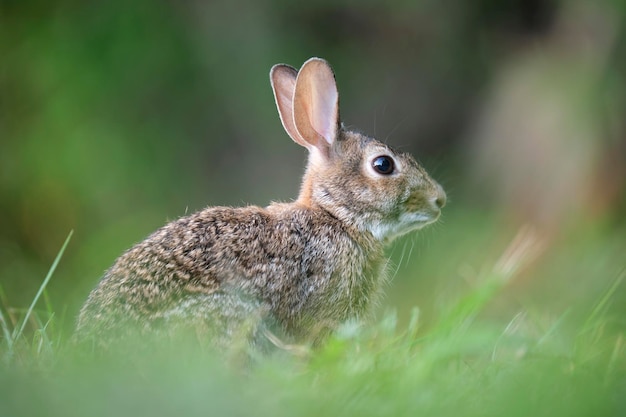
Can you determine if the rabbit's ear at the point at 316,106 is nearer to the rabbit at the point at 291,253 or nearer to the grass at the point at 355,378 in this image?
the rabbit at the point at 291,253

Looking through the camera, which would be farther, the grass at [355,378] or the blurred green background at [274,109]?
the blurred green background at [274,109]

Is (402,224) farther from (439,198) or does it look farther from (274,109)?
(274,109)

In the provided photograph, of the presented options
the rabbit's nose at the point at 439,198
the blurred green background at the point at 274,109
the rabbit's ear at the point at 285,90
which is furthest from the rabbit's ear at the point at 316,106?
the blurred green background at the point at 274,109

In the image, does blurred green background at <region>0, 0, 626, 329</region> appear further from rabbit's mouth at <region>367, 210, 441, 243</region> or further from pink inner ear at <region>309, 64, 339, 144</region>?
pink inner ear at <region>309, 64, 339, 144</region>

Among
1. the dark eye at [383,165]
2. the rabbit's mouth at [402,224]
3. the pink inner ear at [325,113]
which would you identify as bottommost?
the rabbit's mouth at [402,224]

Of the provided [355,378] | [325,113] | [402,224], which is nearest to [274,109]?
[325,113]

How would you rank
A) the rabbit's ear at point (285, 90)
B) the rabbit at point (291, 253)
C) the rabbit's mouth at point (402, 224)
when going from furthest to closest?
the rabbit's ear at point (285, 90) < the rabbit's mouth at point (402, 224) < the rabbit at point (291, 253)

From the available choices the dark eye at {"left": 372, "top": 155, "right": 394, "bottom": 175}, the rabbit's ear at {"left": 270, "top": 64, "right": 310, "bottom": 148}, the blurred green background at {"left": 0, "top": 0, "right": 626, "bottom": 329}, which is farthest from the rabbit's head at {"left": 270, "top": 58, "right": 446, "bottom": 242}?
the blurred green background at {"left": 0, "top": 0, "right": 626, "bottom": 329}
